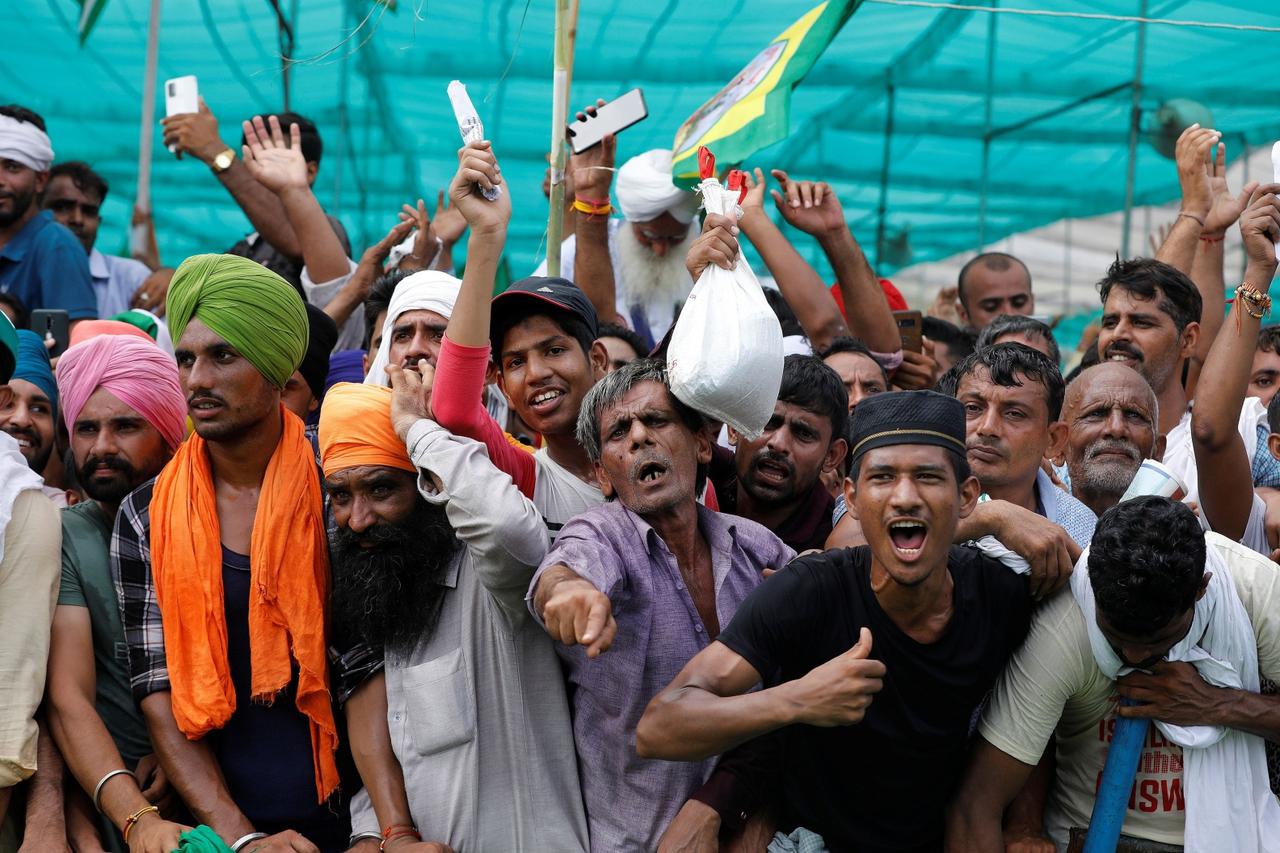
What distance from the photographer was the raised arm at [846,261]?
5.46 meters

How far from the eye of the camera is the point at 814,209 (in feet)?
18.1

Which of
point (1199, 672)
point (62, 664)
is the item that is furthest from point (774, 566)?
point (62, 664)

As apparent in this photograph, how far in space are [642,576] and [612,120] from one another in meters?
1.96

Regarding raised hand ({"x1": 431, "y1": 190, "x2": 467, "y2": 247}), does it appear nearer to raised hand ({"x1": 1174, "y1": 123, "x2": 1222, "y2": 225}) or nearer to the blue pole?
raised hand ({"x1": 1174, "y1": 123, "x2": 1222, "y2": 225})

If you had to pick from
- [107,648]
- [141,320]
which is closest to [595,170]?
[141,320]

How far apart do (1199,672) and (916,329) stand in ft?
8.02

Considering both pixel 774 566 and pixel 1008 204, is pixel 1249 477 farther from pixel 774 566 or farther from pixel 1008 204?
pixel 1008 204

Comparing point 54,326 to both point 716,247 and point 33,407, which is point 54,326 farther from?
point 716,247

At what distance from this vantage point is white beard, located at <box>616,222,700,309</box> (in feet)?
19.9

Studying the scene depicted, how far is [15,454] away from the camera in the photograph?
413cm

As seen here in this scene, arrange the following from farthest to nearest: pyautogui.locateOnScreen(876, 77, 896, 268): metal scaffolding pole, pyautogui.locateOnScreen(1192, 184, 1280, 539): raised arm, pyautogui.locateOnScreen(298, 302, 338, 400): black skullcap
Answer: pyautogui.locateOnScreen(876, 77, 896, 268): metal scaffolding pole, pyautogui.locateOnScreen(298, 302, 338, 400): black skullcap, pyautogui.locateOnScreen(1192, 184, 1280, 539): raised arm

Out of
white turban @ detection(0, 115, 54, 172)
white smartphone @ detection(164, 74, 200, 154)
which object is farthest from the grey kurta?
white turban @ detection(0, 115, 54, 172)

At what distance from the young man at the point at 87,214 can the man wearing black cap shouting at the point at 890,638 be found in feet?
13.9

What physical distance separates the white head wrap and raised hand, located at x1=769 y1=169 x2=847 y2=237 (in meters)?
1.51
